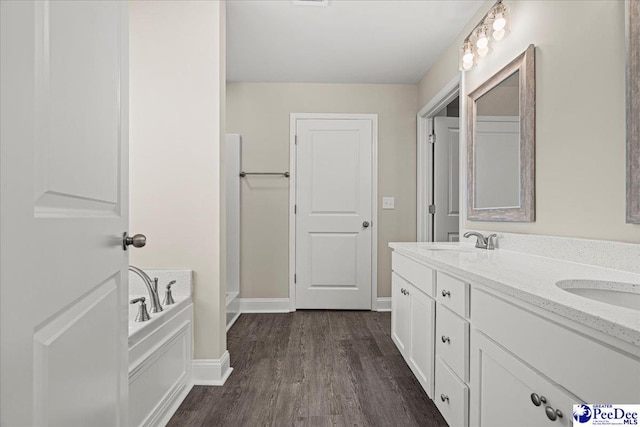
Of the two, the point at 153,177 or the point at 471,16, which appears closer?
the point at 153,177

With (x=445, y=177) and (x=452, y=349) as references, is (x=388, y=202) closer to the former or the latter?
(x=445, y=177)

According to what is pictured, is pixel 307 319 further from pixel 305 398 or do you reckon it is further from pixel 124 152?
pixel 124 152

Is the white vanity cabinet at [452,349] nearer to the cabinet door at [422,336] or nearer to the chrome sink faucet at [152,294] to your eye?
the cabinet door at [422,336]

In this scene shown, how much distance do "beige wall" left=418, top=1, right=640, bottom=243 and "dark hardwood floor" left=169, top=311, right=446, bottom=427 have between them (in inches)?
45.4

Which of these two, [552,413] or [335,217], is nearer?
[552,413]

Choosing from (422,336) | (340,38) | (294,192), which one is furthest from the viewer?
(294,192)

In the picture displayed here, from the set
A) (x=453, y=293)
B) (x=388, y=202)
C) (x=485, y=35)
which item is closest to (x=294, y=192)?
(x=388, y=202)

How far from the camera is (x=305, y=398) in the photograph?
1935 mm

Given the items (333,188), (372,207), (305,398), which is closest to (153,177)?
(305,398)

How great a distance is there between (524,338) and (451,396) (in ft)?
2.19

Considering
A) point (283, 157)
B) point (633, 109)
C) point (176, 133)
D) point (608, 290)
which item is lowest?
point (608, 290)

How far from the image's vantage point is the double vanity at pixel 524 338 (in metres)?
0.72

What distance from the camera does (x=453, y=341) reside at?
1475mm

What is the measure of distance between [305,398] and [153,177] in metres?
1.53
